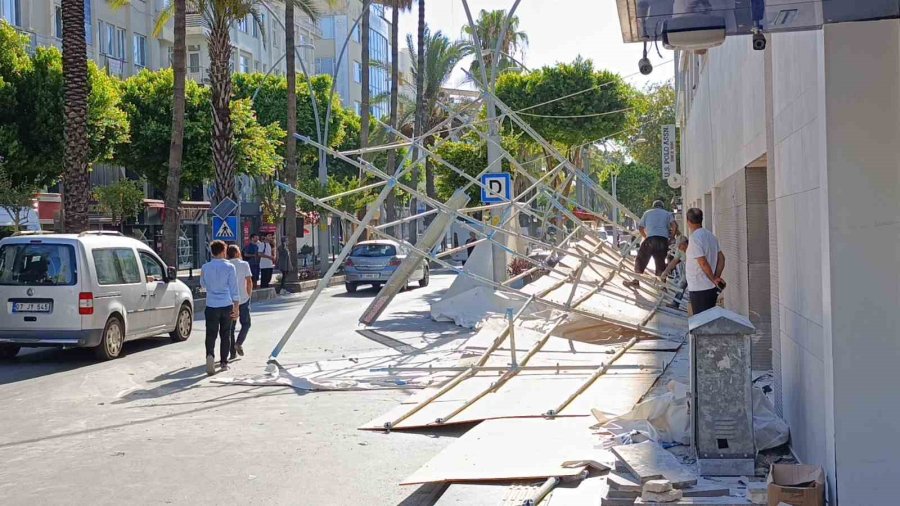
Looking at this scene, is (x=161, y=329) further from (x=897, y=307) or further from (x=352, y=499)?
(x=897, y=307)

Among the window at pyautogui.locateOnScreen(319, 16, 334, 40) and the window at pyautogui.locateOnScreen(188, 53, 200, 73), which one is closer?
the window at pyautogui.locateOnScreen(188, 53, 200, 73)

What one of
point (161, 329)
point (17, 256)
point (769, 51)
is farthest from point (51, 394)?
point (769, 51)

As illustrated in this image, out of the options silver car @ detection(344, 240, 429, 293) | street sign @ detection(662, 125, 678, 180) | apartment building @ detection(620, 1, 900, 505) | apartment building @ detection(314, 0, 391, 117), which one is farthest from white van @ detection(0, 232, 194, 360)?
apartment building @ detection(314, 0, 391, 117)

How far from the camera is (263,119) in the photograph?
4909cm

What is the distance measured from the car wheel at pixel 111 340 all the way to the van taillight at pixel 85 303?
420 millimetres

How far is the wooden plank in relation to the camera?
226 inches

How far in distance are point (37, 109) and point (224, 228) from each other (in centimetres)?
685

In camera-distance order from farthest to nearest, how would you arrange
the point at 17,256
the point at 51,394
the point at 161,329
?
1. the point at 161,329
2. the point at 17,256
3. the point at 51,394

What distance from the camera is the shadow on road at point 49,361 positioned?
1242 cm

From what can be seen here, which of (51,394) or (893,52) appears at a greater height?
(893,52)

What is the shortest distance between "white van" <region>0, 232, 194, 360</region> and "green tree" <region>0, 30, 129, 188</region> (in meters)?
13.7

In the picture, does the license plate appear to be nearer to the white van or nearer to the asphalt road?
the white van

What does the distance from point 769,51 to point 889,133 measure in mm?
3161

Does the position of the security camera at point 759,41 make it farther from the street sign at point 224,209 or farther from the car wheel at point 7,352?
the street sign at point 224,209
